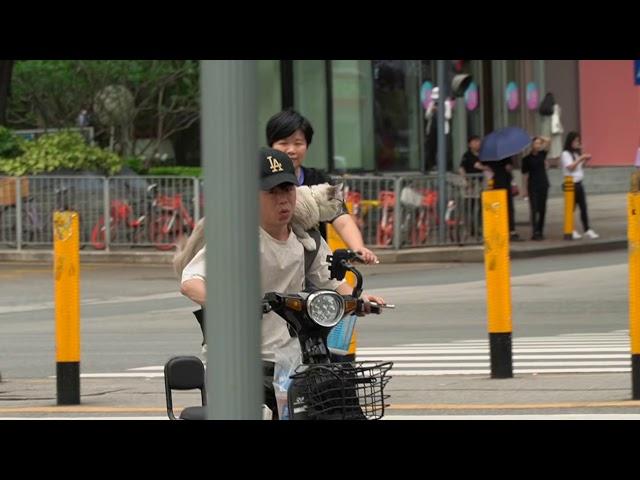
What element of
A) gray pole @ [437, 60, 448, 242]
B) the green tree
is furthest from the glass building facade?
the green tree

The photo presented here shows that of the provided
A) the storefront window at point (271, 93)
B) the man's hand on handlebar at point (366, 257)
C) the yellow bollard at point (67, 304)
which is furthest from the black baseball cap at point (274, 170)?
the storefront window at point (271, 93)

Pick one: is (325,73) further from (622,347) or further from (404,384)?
(404,384)

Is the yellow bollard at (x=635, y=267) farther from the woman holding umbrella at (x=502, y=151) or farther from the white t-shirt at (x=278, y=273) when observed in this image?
the woman holding umbrella at (x=502, y=151)

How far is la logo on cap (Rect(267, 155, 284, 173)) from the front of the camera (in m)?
6.00

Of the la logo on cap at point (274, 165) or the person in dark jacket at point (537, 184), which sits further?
the person in dark jacket at point (537, 184)

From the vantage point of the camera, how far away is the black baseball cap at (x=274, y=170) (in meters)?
5.96

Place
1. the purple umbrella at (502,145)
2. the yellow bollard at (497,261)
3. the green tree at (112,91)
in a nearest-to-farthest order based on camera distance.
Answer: the yellow bollard at (497,261)
the purple umbrella at (502,145)
the green tree at (112,91)

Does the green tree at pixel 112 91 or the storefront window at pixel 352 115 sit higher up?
the green tree at pixel 112 91

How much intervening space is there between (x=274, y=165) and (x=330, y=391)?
40.0 inches

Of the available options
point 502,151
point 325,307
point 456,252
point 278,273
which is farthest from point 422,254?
point 325,307

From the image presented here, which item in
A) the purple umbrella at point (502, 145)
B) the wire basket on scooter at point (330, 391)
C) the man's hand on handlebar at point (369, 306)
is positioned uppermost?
the purple umbrella at point (502, 145)

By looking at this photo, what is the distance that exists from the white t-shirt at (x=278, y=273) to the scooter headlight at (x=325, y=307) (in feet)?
1.05
